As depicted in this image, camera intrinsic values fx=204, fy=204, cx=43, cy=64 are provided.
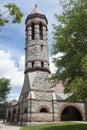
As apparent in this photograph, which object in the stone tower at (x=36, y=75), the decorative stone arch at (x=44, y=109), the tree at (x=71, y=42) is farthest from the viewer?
the decorative stone arch at (x=44, y=109)

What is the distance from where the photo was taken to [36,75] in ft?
114

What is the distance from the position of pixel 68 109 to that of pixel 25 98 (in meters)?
8.92

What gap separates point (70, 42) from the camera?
19.1 metres

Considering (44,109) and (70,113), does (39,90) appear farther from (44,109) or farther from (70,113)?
(70,113)

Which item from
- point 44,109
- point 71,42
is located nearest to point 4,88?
point 44,109

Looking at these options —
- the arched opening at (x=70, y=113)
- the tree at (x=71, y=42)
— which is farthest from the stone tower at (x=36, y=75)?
the tree at (x=71, y=42)

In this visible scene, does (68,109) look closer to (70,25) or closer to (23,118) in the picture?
(23,118)

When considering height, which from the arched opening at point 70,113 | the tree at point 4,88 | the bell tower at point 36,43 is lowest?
the arched opening at point 70,113

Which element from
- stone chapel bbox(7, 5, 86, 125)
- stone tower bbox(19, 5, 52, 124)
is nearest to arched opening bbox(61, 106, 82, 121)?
stone chapel bbox(7, 5, 86, 125)

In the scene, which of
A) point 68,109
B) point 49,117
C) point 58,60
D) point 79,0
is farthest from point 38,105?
point 79,0

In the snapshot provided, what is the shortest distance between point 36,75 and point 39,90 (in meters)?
2.84

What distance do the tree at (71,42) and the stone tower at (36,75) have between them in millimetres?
9556

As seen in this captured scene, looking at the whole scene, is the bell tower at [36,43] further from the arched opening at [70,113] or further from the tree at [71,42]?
the tree at [71,42]

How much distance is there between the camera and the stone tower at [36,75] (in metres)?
32.0
